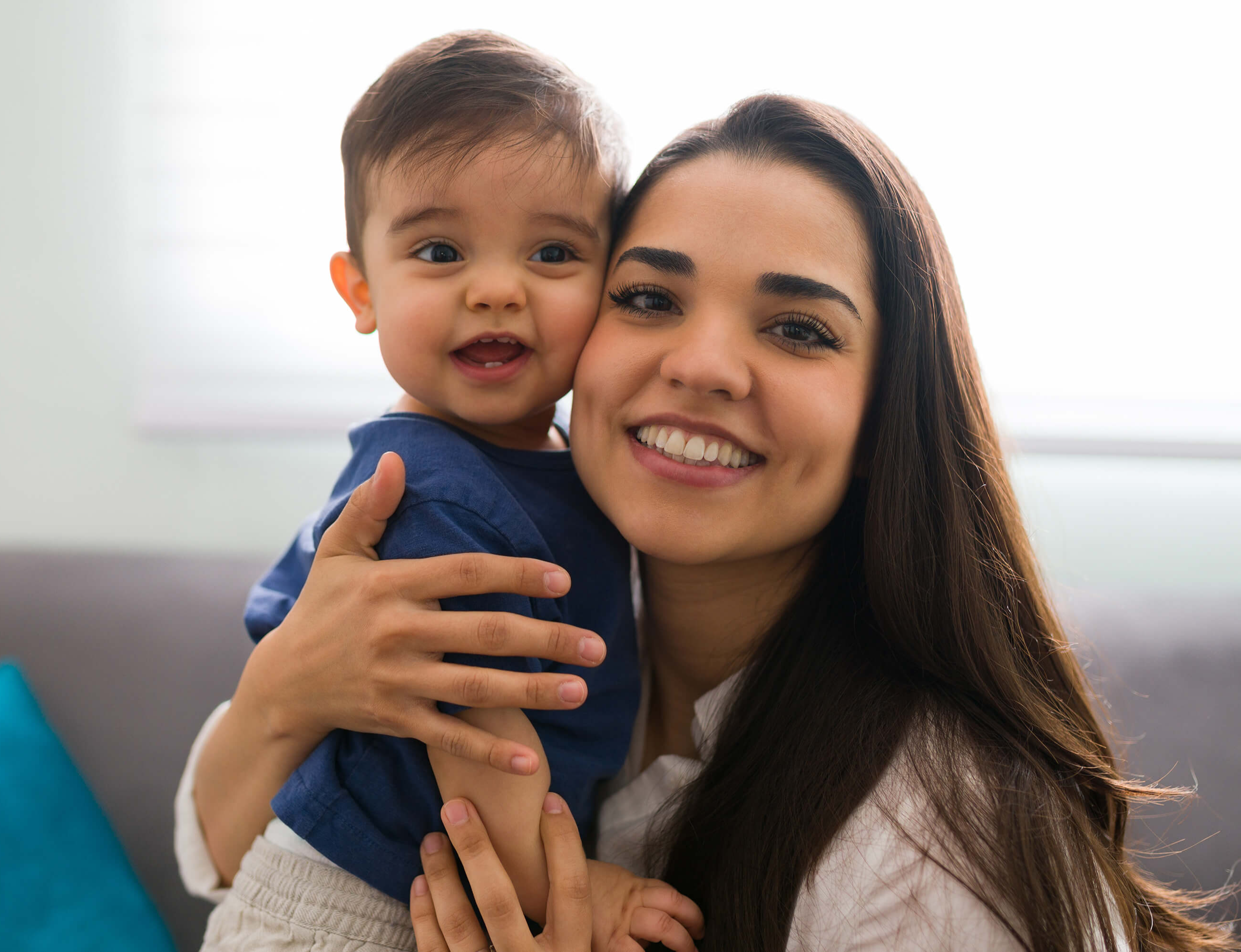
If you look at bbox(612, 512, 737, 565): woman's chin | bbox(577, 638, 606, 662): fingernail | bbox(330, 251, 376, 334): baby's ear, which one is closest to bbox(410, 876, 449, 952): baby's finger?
bbox(577, 638, 606, 662): fingernail

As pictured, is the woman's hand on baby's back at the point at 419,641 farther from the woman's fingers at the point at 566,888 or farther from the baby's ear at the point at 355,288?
the baby's ear at the point at 355,288

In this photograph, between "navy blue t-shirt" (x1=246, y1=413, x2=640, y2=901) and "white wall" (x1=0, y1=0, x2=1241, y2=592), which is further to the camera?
"white wall" (x1=0, y1=0, x2=1241, y2=592)

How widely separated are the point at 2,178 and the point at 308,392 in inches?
34.5

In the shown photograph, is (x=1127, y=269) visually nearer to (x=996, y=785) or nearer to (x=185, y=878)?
(x=996, y=785)

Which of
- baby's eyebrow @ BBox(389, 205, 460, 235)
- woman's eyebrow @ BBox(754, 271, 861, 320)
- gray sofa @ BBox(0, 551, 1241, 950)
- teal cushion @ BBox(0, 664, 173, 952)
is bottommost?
teal cushion @ BBox(0, 664, 173, 952)

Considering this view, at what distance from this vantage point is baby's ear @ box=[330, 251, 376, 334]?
113 centimetres

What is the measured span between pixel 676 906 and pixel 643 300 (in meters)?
0.72

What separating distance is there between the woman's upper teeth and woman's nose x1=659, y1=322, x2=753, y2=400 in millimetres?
54

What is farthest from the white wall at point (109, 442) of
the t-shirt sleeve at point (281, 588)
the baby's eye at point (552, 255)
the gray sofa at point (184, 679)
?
the baby's eye at point (552, 255)

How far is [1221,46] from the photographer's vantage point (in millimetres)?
1749

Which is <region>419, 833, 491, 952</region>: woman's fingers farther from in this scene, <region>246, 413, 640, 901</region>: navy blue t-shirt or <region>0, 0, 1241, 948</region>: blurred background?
<region>0, 0, 1241, 948</region>: blurred background

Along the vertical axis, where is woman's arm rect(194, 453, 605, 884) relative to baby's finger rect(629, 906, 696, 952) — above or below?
above

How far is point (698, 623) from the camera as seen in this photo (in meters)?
1.22

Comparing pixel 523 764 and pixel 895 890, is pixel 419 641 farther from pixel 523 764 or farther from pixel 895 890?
pixel 895 890
